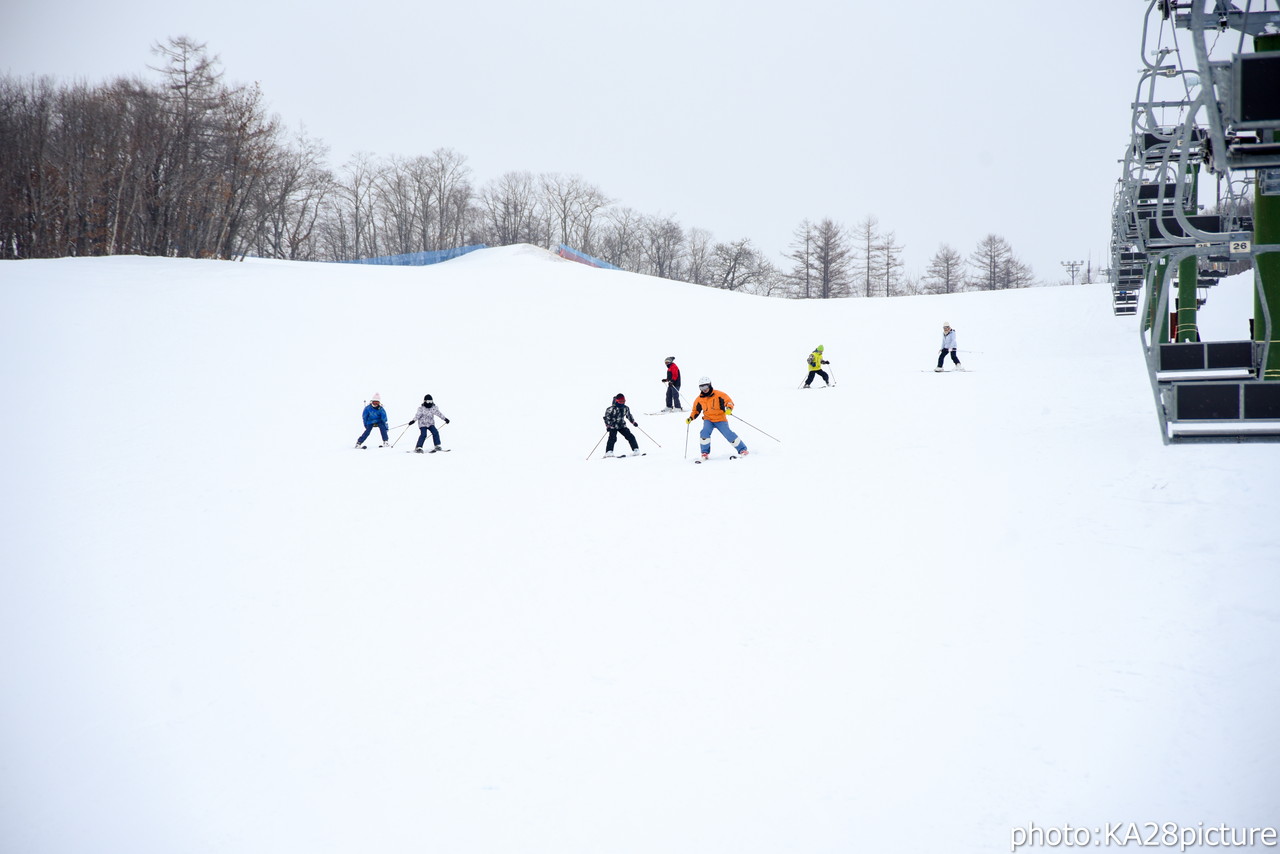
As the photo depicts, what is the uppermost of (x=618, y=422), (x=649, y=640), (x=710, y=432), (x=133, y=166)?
(x=133, y=166)

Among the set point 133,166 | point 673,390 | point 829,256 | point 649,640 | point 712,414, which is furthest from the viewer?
point 829,256

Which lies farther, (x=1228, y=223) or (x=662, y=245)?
(x=662, y=245)

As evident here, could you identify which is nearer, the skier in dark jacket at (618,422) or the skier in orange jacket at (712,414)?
the skier in orange jacket at (712,414)

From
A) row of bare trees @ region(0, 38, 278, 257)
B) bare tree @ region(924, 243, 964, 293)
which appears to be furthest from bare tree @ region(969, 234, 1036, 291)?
row of bare trees @ region(0, 38, 278, 257)

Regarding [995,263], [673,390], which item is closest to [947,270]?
[995,263]

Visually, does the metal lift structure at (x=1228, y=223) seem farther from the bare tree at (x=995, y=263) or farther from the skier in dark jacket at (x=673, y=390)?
the bare tree at (x=995, y=263)

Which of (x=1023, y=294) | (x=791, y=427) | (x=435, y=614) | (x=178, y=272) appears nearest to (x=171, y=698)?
(x=435, y=614)

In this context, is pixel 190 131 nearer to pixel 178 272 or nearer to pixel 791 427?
pixel 178 272

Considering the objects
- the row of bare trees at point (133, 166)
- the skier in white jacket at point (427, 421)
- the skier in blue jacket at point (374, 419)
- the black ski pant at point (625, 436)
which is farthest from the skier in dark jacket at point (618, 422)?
the row of bare trees at point (133, 166)

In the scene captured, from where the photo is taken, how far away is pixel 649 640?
6309 mm

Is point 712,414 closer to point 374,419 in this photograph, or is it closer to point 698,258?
point 374,419

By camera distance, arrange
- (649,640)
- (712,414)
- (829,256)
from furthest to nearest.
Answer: (829,256) < (712,414) < (649,640)

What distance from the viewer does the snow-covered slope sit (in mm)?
4469

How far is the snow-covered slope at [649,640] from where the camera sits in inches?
176
